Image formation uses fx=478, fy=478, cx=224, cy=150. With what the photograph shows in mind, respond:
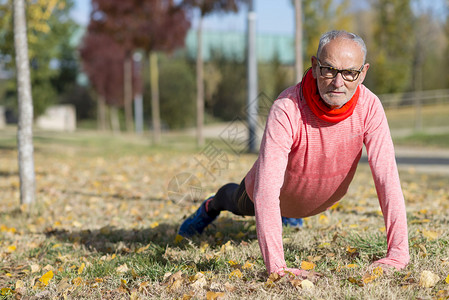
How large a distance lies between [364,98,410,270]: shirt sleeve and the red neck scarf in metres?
0.16

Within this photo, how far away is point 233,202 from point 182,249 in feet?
2.17

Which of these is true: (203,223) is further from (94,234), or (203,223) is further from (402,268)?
(402,268)

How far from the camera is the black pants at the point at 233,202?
3.12m

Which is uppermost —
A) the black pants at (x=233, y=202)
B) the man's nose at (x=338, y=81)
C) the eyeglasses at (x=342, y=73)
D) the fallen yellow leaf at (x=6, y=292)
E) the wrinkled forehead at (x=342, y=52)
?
the wrinkled forehead at (x=342, y=52)

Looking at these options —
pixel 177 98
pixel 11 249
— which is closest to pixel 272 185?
pixel 11 249

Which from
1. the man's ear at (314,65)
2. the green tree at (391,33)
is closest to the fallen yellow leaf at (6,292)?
the man's ear at (314,65)

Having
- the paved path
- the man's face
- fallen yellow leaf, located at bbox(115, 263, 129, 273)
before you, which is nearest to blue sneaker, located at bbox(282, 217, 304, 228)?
fallen yellow leaf, located at bbox(115, 263, 129, 273)

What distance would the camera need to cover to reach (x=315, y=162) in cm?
265

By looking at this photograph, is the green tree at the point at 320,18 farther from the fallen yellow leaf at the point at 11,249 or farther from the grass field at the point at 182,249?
the fallen yellow leaf at the point at 11,249

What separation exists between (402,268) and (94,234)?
9.55ft

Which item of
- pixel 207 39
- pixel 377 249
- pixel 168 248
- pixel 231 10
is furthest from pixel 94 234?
pixel 207 39

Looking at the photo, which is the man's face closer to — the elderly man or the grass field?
the elderly man

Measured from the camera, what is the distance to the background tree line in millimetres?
15992

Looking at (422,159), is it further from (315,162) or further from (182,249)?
(315,162)
